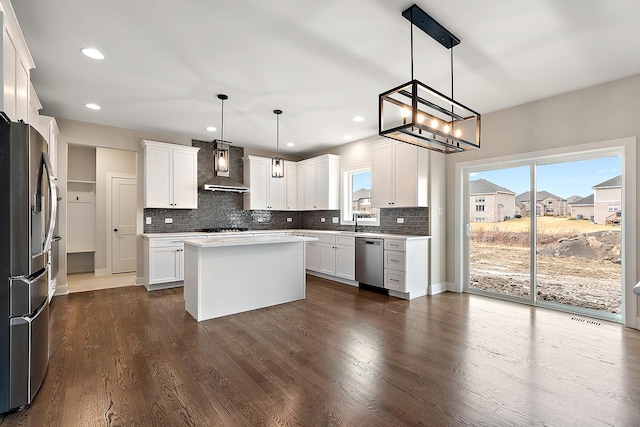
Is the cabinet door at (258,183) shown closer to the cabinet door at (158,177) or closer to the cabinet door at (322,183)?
the cabinet door at (322,183)

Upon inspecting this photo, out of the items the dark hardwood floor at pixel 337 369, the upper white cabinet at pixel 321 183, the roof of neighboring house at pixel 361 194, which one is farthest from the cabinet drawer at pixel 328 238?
the dark hardwood floor at pixel 337 369

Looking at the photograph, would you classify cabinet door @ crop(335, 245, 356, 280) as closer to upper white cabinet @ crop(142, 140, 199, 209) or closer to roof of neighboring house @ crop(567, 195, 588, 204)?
upper white cabinet @ crop(142, 140, 199, 209)

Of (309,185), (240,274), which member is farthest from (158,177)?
(309,185)

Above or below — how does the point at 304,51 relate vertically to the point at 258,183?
above

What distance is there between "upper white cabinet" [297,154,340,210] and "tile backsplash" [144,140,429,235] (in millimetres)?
376

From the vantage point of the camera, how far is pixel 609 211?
12.0ft

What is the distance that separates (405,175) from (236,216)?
365 cm

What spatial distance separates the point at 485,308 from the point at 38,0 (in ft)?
17.4

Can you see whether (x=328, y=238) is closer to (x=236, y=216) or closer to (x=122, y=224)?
(x=236, y=216)

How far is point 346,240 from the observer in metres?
5.48

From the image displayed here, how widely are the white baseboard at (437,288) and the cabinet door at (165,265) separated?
4.12m

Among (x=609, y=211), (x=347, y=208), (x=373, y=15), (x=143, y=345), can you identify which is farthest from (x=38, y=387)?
(x=609, y=211)

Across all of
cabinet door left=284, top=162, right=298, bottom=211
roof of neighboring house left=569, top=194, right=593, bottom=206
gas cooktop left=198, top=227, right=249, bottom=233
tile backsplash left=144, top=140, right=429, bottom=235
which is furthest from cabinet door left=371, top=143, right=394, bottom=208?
gas cooktop left=198, top=227, right=249, bottom=233

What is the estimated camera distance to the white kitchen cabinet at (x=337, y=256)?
213 inches
